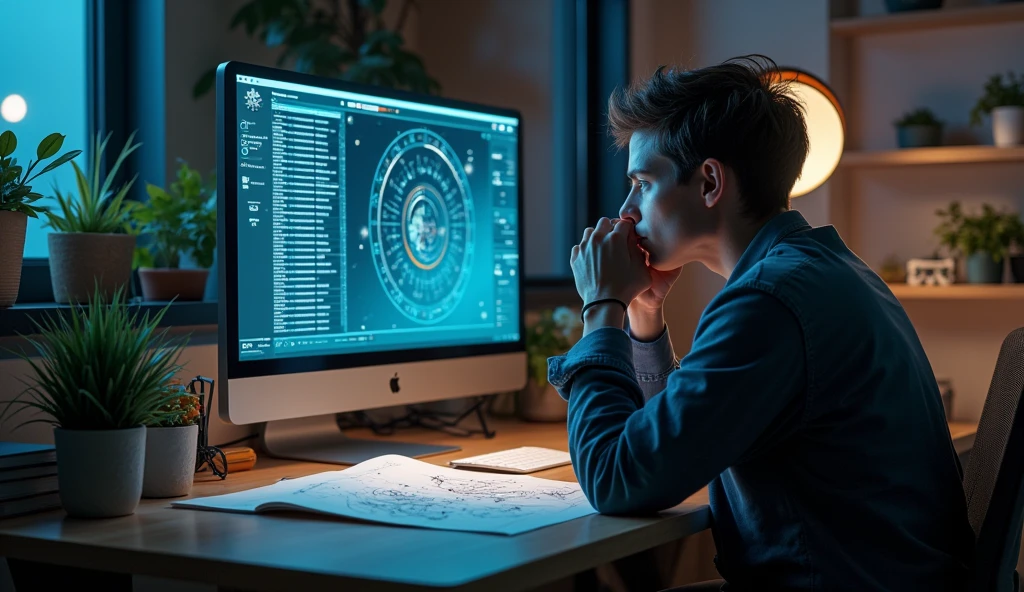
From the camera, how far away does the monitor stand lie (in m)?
1.62

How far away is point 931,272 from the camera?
275cm

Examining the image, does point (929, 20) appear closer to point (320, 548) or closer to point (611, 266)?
point (611, 266)

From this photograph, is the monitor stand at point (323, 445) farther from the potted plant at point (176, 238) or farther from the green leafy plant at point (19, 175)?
the green leafy plant at point (19, 175)

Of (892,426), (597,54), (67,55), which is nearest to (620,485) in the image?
(892,426)

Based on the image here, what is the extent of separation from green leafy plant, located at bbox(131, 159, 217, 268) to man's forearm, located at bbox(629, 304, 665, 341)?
2.34ft

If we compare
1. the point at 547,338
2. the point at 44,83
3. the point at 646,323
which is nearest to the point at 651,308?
the point at 646,323

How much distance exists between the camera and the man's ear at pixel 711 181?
132 centimetres

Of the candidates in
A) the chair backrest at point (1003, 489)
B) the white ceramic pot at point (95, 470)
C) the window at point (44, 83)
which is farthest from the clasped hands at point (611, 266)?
the window at point (44, 83)

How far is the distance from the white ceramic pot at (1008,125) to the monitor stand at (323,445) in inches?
66.4

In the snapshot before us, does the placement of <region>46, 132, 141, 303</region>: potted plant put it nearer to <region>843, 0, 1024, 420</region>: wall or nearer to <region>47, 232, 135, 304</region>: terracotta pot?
<region>47, 232, 135, 304</region>: terracotta pot

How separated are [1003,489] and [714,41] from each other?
204 centimetres

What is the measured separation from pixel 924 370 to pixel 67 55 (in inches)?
64.5

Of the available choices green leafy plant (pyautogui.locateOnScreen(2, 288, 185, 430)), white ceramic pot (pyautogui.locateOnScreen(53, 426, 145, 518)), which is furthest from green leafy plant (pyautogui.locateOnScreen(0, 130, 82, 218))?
white ceramic pot (pyautogui.locateOnScreen(53, 426, 145, 518))

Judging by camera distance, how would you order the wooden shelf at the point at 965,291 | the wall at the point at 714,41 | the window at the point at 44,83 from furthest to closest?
the wall at the point at 714,41 < the wooden shelf at the point at 965,291 < the window at the point at 44,83
